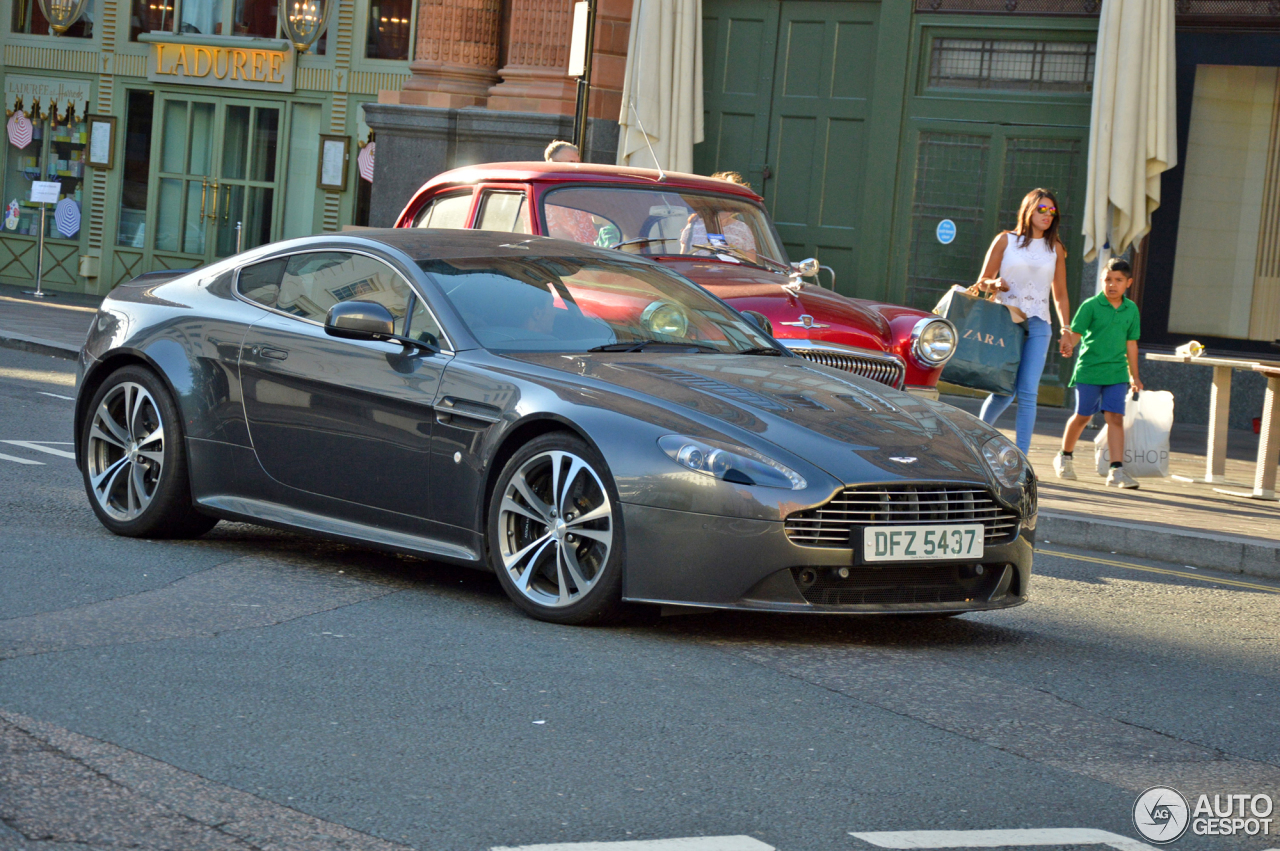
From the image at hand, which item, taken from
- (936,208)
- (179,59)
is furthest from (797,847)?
(179,59)

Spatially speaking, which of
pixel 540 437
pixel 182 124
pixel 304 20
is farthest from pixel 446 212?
pixel 182 124

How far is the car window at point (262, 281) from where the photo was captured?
7090 mm

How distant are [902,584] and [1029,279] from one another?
6100 mm

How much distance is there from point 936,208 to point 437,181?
8.31 m

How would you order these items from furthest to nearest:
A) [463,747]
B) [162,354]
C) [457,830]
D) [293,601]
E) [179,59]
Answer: [179,59] → [162,354] → [293,601] → [463,747] → [457,830]

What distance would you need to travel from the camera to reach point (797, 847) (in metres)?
3.70

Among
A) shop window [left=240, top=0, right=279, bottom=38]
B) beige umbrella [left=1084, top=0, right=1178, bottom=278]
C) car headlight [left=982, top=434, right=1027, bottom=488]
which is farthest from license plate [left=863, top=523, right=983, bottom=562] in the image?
shop window [left=240, top=0, right=279, bottom=38]

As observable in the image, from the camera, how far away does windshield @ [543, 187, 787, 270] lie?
9.73 m

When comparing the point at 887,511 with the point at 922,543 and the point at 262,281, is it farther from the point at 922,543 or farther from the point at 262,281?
the point at 262,281

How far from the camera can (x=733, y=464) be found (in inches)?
219

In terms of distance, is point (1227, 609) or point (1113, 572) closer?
point (1227, 609)

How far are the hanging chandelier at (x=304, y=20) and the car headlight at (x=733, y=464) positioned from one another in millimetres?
20195

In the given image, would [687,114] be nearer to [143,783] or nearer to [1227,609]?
[1227,609]

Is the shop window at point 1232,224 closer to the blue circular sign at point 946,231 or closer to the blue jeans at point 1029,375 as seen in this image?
the blue circular sign at point 946,231
